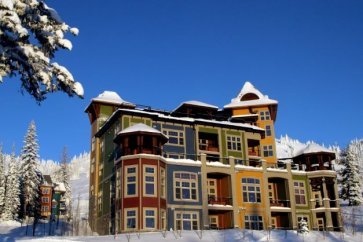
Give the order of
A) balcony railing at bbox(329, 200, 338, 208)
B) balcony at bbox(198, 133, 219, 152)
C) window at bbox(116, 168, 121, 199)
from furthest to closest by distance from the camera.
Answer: balcony railing at bbox(329, 200, 338, 208) → balcony at bbox(198, 133, 219, 152) → window at bbox(116, 168, 121, 199)

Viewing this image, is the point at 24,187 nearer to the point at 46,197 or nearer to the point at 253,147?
the point at 46,197

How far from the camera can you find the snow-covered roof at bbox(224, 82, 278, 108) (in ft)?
179

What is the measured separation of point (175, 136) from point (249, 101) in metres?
13.5

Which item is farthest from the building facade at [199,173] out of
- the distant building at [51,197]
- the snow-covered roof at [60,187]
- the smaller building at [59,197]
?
the distant building at [51,197]

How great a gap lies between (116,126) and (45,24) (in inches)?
1203

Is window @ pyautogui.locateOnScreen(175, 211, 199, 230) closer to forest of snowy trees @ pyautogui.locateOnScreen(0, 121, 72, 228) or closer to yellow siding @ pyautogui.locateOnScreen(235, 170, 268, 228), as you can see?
yellow siding @ pyautogui.locateOnScreen(235, 170, 268, 228)

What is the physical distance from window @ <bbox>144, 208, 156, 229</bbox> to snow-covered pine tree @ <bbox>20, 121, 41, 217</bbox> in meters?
36.1

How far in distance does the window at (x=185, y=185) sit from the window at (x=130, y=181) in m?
4.65

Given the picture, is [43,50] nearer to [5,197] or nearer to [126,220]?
[126,220]

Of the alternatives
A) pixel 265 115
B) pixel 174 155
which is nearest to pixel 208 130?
pixel 174 155

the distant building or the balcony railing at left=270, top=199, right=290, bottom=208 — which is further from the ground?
the distant building

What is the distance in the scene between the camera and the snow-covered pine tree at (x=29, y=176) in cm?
6950

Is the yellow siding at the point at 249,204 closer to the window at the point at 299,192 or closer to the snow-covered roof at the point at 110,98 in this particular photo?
the window at the point at 299,192

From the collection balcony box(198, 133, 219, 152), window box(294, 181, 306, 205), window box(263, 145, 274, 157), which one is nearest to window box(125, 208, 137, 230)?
balcony box(198, 133, 219, 152)
